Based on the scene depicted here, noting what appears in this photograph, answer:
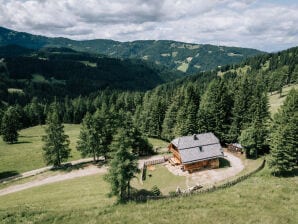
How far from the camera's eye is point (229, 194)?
3853cm

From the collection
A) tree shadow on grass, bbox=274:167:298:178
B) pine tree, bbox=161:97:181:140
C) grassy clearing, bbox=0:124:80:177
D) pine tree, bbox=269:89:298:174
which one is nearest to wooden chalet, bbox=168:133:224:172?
pine tree, bbox=269:89:298:174

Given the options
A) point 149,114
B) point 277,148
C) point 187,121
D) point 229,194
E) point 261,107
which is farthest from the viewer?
point 149,114

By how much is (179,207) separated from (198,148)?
22889 millimetres

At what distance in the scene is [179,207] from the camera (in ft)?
114

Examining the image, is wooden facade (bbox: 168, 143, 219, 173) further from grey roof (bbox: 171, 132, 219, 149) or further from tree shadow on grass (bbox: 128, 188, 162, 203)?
tree shadow on grass (bbox: 128, 188, 162, 203)

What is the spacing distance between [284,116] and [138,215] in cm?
3701

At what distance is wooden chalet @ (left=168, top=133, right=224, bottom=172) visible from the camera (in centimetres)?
5403

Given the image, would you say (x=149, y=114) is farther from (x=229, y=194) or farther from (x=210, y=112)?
(x=229, y=194)

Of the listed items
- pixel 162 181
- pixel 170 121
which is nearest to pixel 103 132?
pixel 162 181

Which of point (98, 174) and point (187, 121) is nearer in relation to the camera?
point (98, 174)

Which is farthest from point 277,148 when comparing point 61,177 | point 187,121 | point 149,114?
point 149,114

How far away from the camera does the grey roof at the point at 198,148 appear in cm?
5431

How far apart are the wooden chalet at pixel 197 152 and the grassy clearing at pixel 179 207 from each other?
36.3 feet

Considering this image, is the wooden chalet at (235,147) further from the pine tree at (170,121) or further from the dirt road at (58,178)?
the dirt road at (58,178)
